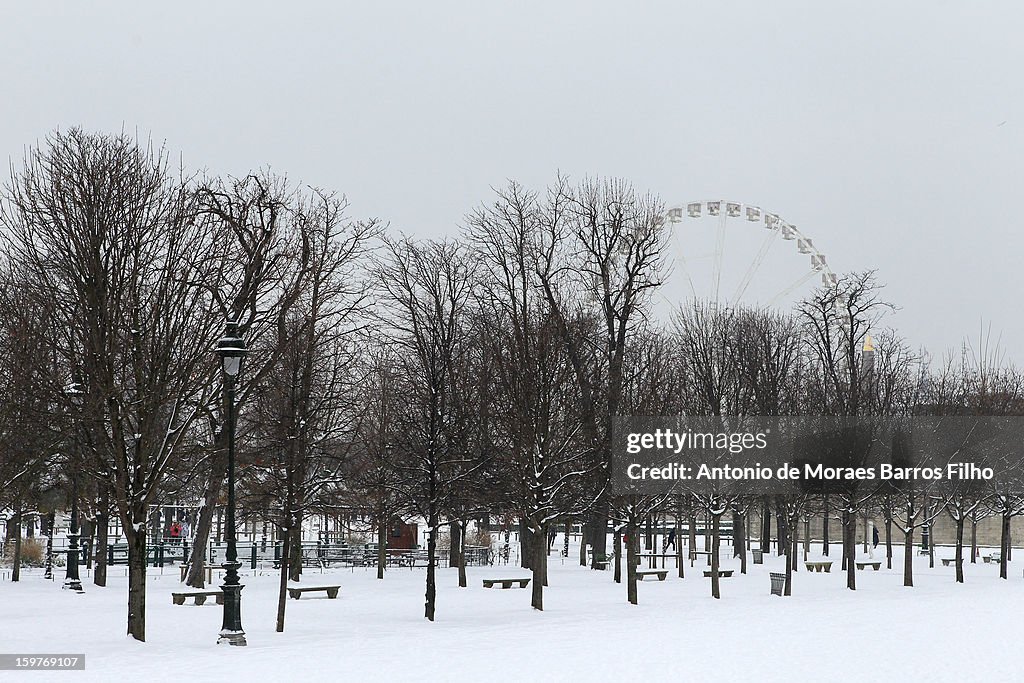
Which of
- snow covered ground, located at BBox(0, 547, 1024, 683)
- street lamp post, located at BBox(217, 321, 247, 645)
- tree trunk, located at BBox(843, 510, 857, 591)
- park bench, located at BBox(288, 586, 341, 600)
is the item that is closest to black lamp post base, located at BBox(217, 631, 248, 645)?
street lamp post, located at BBox(217, 321, 247, 645)

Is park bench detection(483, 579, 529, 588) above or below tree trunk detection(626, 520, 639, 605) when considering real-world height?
below

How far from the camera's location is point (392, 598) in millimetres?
32531

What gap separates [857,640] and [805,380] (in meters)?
38.6

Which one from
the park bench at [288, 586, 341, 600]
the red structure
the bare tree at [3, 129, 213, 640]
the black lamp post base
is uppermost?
the bare tree at [3, 129, 213, 640]

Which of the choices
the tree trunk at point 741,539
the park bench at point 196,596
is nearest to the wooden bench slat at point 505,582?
the park bench at point 196,596

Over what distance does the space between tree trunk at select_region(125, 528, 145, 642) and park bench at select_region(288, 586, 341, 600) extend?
1018cm

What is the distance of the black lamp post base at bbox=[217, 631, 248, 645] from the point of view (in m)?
19.3

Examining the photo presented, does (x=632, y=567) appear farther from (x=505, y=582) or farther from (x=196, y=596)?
(x=196, y=596)

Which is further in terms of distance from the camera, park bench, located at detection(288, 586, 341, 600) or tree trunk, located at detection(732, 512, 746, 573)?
tree trunk, located at detection(732, 512, 746, 573)

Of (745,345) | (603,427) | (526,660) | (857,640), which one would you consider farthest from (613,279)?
(526,660)

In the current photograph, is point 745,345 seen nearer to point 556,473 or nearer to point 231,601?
point 556,473

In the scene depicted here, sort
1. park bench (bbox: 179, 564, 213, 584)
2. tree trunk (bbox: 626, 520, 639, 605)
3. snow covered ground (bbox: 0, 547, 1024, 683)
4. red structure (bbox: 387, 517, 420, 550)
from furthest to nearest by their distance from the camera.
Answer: red structure (bbox: 387, 517, 420, 550), park bench (bbox: 179, 564, 213, 584), tree trunk (bbox: 626, 520, 639, 605), snow covered ground (bbox: 0, 547, 1024, 683)

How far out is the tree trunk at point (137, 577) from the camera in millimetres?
19672

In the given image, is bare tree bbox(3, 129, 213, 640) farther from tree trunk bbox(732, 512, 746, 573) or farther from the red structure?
the red structure
